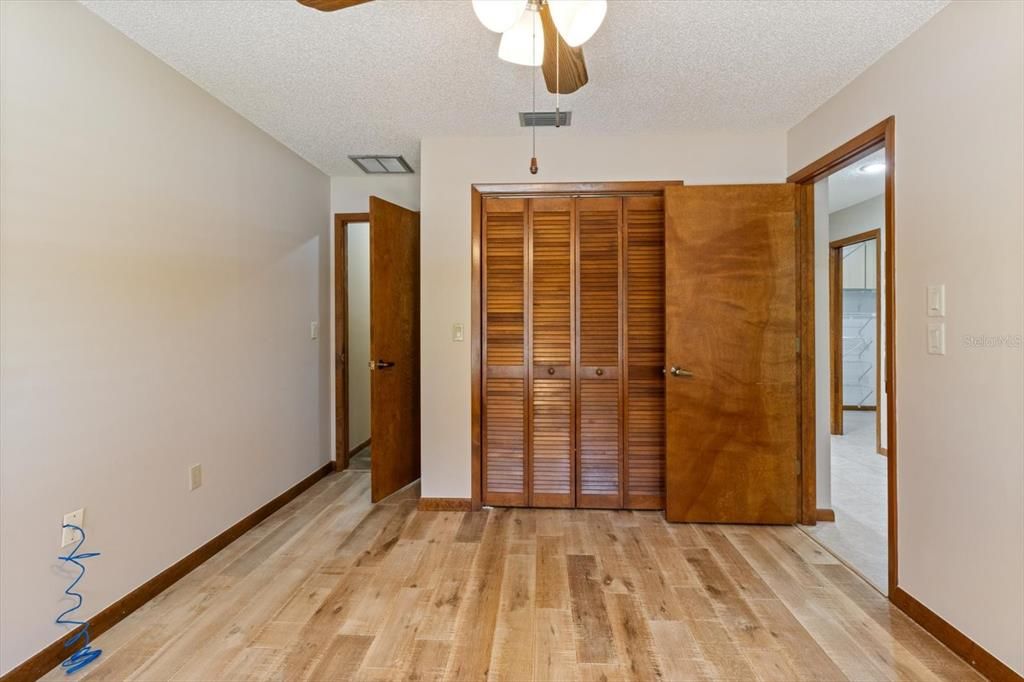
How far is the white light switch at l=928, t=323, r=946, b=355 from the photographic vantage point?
179 cm

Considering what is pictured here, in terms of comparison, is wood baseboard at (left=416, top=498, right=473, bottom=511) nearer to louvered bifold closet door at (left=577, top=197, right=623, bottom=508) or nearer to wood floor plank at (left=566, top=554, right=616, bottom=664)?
louvered bifold closet door at (left=577, top=197, right=623, bottom=508)

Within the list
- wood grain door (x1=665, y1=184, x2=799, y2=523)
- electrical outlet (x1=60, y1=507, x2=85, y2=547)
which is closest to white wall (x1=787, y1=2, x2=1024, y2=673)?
wood grain door (x1=665, y1=184, x2=799, y2=523)

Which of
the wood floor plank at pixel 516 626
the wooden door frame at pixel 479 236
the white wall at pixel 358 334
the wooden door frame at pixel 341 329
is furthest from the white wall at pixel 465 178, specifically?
the white wall at pixel 358 334

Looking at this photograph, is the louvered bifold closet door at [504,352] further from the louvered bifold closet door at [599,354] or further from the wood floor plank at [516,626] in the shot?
the wood floor plank at [516,626]

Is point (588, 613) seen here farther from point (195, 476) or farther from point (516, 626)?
point (195, 476)

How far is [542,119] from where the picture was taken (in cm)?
271

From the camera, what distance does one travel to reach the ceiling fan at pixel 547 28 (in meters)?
1.29

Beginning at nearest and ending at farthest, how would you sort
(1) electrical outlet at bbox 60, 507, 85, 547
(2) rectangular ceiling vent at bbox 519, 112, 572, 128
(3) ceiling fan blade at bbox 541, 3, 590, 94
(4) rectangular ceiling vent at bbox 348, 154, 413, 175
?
1. (3) ceiling fan blade at bbox 541, 3, 590, 94
2. (1) electrical outlet at bbox 60, 507, 85, 547
3. (2) rectangular ceiling vent at bbox 519, 112, 572, 128
4. (4) rectangular ceiling vent at bbox 348, 154, 413, 175

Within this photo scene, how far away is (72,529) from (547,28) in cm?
238

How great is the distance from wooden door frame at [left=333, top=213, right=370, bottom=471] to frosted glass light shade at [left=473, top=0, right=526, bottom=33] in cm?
272

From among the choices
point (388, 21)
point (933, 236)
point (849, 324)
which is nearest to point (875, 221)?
point (849, 324)

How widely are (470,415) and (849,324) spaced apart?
19.3 ft

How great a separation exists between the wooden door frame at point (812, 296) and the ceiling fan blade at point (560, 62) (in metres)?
1.44

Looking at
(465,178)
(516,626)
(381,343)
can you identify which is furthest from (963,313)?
(381,343)
